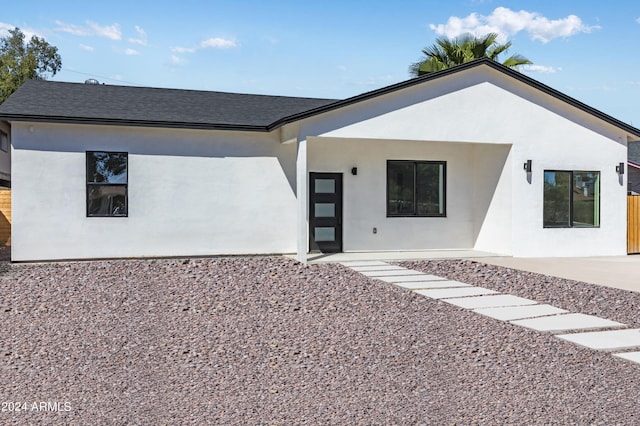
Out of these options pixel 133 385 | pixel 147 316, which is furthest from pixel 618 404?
pixel 147 316

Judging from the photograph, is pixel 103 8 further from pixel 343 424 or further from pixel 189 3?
pixel 343 424

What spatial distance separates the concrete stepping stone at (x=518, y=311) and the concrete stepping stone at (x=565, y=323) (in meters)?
0.18

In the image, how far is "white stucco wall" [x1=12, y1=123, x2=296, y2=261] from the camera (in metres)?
11.9

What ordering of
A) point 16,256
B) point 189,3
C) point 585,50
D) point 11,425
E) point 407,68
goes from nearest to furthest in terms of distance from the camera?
point 11,425
point 16,256
point 189,3
point 585,50
point 407,68

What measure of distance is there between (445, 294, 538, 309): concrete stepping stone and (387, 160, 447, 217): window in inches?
237

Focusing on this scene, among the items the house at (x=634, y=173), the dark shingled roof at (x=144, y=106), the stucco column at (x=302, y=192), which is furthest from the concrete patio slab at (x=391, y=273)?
the house at (x=634, y=173)

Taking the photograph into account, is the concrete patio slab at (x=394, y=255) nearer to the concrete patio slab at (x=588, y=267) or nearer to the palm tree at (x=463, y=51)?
the concrete patio slab at (x=588, y=267)

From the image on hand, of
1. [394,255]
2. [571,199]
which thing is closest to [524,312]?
[394,255]

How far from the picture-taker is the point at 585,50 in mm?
20547

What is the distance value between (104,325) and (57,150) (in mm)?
6611

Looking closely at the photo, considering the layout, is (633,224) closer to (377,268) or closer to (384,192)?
(384,192)

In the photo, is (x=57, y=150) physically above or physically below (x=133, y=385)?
above

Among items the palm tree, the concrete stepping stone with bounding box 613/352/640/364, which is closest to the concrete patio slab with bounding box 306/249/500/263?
the concrete stepping stone with bounding box 613/352/640/364

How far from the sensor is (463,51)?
20.6 meters
